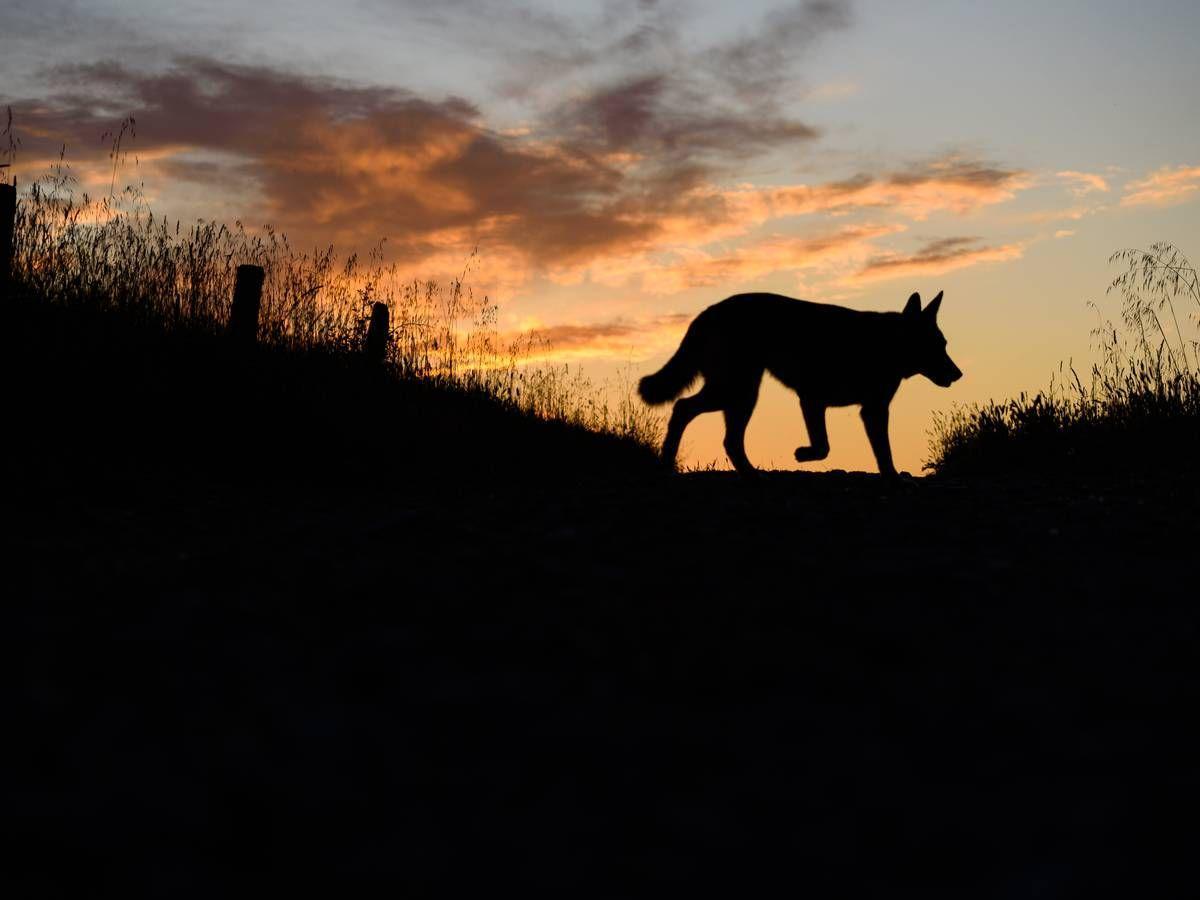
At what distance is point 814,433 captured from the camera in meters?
7.43

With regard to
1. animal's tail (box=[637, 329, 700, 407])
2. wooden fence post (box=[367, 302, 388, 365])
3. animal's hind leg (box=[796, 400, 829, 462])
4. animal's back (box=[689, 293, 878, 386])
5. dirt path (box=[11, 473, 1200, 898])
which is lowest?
dirt path (box=[11, 473, 1200, 898])

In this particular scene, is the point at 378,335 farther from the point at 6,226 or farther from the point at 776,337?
the point at 776,337

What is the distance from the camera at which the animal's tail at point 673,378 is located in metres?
7.41

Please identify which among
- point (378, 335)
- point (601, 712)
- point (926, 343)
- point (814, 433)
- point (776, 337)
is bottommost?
point (601, 712)

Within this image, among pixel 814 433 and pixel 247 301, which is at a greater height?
pixel 247 301

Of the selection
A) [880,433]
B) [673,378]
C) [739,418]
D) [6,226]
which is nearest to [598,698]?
[739,418]

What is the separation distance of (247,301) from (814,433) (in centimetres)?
499

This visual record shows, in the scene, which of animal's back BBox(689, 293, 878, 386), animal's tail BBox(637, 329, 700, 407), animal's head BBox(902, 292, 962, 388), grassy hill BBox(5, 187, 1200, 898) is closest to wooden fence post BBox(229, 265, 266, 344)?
animal's tail BBox(637, 329, 700, 407)

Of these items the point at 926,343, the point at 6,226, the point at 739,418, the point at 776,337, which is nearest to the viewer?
the point at 776,337

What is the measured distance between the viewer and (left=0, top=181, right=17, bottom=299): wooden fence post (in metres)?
8.16

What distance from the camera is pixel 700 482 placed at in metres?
7.12

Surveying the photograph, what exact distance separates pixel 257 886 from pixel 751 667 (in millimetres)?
1451

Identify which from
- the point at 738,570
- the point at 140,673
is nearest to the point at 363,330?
the point at 738,570

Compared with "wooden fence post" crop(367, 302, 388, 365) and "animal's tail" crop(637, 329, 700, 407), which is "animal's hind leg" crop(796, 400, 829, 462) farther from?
"wooden fence post" crop(367, 302, 388, 365)
